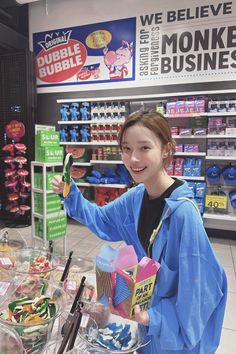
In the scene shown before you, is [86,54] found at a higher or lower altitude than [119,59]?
higher

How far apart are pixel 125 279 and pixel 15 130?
506 centimetres

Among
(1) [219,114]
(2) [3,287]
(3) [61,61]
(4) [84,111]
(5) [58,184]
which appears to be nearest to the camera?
(2) [3,287]

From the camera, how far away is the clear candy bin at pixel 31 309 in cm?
81

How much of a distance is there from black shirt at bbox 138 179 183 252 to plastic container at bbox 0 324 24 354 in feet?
2.00

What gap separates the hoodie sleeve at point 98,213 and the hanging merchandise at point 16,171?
402 cm

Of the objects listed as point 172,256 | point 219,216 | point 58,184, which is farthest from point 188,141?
point 172,256

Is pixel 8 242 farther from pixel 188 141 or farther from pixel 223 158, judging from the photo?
pixel 188 141

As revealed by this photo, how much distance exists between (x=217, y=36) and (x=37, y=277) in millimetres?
4599

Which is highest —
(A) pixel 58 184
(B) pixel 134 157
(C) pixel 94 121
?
(C) pixel 94 121

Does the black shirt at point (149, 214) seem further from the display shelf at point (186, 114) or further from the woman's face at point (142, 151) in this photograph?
the display shelf at point (186, 114)

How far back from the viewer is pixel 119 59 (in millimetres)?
5098

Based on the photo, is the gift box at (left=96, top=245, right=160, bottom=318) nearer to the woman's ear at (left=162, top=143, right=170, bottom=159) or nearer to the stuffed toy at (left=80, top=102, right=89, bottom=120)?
the woman's ear at (left=162, top=143, right=170, bottom=159)

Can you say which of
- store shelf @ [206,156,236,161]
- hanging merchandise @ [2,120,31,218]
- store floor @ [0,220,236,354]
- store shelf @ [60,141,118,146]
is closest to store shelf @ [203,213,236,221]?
store floor @ [0,220,236,354]

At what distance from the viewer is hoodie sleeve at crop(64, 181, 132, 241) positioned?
4.72 ft
